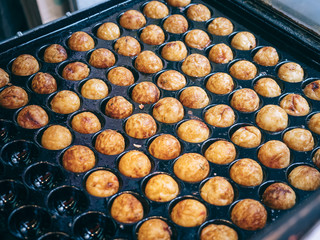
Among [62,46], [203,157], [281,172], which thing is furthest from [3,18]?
[281,172]

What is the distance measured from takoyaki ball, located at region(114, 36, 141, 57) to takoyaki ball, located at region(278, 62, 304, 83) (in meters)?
1.28

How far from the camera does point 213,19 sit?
3.56 meters

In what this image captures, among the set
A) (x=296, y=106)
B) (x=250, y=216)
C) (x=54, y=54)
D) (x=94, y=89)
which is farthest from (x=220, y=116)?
(x=54, y=54)

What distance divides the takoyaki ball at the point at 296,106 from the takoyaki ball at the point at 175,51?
97 cm

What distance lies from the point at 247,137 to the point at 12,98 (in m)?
1.78

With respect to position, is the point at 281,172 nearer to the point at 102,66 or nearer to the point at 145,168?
the point at 145,168

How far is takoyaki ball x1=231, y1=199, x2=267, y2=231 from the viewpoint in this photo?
6.92ft

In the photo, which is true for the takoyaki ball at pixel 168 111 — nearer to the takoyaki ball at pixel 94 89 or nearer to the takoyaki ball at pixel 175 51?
the takoyaki ball at pixel 94 89

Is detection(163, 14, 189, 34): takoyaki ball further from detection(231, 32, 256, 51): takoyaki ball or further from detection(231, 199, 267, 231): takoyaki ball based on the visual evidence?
detection(231, 199, 267, 231): takoyaki ball

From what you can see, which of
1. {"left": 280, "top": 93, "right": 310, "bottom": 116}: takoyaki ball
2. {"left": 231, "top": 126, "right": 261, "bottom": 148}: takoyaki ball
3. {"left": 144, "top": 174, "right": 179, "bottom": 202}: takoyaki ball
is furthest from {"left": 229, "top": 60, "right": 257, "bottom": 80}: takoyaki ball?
{"left": 144, "top": 174, "right": 179, "bottom": 202}: takoyaki ball

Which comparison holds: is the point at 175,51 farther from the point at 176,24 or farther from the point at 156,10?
the point at 156,10

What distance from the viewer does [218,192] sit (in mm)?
2268

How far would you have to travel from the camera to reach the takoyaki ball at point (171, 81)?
2.97 meters

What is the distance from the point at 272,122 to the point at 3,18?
3577 millimetres
